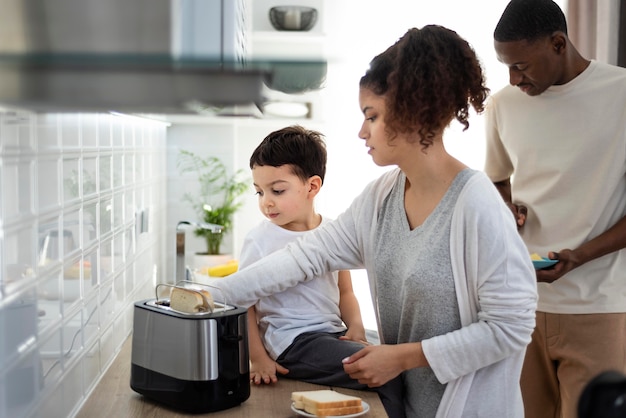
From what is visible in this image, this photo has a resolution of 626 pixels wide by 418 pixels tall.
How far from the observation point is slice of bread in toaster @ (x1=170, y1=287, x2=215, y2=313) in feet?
5.13

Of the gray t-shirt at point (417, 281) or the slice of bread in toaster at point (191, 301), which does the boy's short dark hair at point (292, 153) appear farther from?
the slice of bread in toaster at point (191, 301)

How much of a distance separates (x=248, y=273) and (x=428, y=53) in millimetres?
628

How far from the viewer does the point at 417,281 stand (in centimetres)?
157

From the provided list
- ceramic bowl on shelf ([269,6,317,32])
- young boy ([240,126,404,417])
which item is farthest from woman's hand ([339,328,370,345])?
ceramic bowl on shelf ([269,6,317,32])

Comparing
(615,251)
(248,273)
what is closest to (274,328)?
(248,273)

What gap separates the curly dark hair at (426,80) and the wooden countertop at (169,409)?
565 mm

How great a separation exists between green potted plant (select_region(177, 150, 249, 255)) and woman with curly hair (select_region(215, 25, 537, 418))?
78.6 inches

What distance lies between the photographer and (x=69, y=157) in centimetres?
156

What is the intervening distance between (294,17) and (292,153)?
2.25 meters

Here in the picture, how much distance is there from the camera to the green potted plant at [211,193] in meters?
3.60

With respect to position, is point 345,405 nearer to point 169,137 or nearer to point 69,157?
point 69,157

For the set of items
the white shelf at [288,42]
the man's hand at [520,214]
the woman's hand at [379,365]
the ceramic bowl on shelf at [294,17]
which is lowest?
the woman's hand at [379,365]

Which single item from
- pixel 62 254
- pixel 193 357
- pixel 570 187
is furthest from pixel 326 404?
pixel 570 187

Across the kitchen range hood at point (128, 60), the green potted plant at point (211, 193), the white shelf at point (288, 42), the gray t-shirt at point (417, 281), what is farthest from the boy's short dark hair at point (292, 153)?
the white shelf at point (288, 42)
